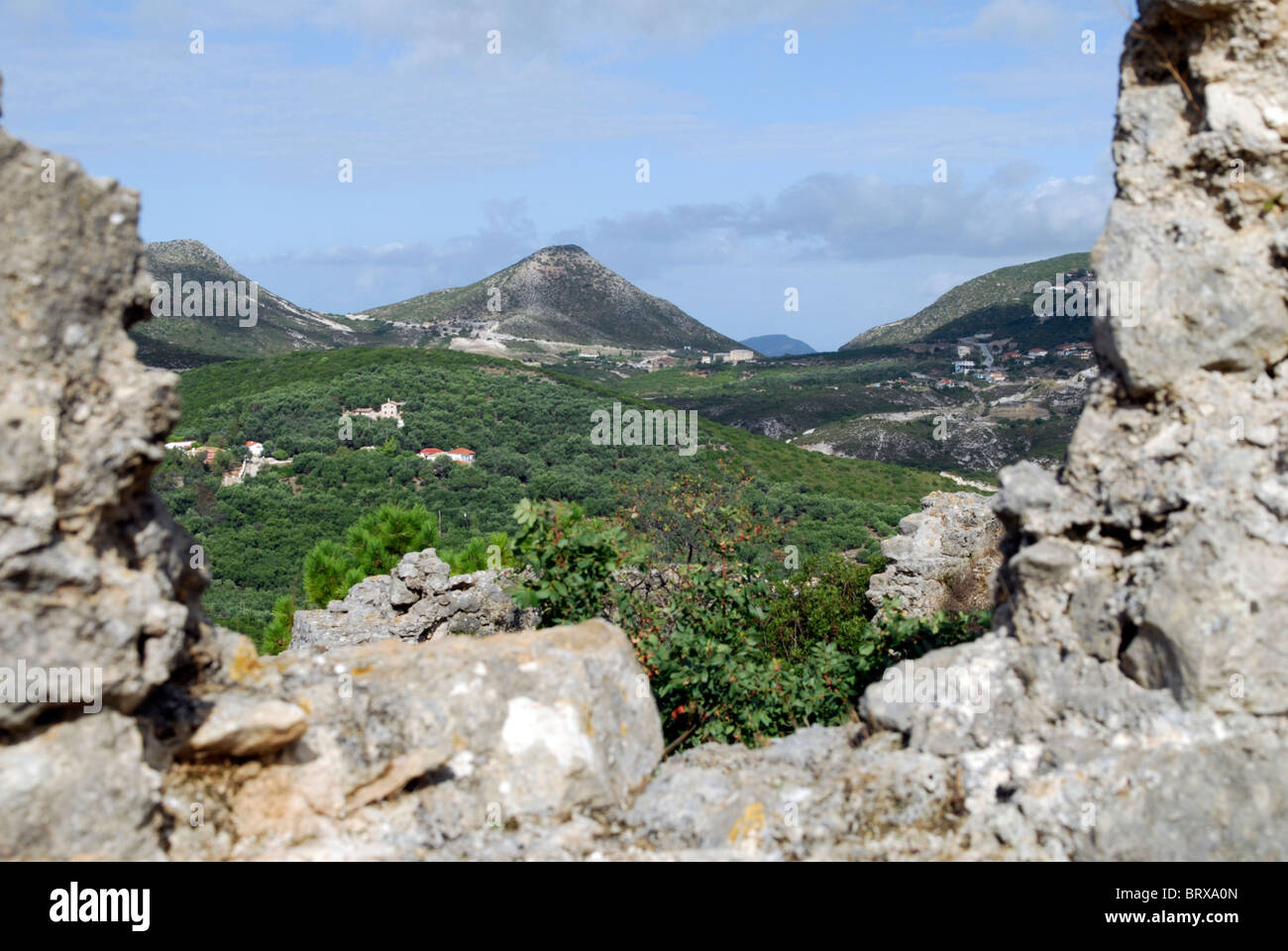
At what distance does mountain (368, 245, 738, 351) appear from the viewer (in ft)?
477

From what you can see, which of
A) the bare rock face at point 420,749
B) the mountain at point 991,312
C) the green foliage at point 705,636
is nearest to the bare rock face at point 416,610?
the green foliage at point 705,636

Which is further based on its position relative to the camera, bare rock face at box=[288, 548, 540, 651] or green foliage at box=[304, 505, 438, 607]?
green foliage at box=[304, 505, 438, 607]

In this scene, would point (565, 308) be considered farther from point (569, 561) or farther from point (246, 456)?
point (569, 561)

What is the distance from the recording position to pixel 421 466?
134ft

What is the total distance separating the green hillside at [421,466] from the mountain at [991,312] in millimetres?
65193

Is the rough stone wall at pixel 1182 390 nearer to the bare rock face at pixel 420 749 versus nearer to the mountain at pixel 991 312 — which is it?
the bare rock face at pixel 420 749

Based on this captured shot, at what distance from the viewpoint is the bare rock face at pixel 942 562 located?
1599cm

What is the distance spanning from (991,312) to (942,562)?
121m

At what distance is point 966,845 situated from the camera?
15.9 ft

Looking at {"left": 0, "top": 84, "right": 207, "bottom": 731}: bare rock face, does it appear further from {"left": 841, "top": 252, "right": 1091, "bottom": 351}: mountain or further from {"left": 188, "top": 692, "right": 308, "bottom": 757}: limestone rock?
{"left": 841, "top": 252, "right": 1091, "bottom": 351}: mountain

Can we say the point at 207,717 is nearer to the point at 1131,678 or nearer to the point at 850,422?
the point at 1131,678

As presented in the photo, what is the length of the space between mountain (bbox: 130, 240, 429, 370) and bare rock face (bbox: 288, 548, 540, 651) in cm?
6138

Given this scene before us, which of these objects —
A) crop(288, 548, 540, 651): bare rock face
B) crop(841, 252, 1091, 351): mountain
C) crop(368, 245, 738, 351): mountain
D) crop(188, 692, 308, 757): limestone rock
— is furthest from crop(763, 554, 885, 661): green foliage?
crop(368, 245, 738, 351): mountain

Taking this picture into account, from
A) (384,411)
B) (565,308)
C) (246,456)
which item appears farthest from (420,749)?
(565,308)
